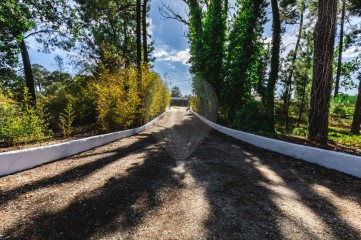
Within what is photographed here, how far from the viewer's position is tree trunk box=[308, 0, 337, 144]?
22.1 feet

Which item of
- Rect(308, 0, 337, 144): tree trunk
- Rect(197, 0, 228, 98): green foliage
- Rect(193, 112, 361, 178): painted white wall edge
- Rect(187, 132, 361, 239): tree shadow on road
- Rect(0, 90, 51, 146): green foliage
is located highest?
Rect(197, 0, 228, 98): green foliage

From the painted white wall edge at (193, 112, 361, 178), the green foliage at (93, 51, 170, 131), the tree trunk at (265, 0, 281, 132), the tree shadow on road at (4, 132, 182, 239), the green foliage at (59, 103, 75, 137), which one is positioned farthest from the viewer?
the tree trunk at (265, 0, 281, 132)

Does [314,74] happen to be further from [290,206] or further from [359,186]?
[290,206]

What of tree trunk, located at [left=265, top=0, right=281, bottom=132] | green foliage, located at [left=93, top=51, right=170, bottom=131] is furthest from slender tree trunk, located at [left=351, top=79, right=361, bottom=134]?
green foliage, located at [left=93, top=51, right=170, bottom=131]

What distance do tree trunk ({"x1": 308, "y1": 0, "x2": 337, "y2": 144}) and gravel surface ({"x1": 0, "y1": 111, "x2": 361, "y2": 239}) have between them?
267cm

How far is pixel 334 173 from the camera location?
4582 mm

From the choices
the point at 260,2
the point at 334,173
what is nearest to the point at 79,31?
the point at 260,2

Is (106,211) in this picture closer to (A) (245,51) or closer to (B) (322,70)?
(B) (322,70)

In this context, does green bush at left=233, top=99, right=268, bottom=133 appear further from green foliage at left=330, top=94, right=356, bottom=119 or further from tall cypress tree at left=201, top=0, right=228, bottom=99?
green foliage at left=330, top=94, right=356, bottom=119

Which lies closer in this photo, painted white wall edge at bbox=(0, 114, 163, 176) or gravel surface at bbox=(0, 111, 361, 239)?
gravel surface at bbox=(0, 111, 361, 239)

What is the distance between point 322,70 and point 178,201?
22.0ft

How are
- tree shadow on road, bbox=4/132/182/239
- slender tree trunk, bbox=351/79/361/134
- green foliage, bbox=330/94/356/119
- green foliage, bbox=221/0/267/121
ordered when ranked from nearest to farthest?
tree shadow on road, bbox=4/132/182/239 < green foliage, bbox=221/0/267/121 < slender tree trunk, bbox=351/79/361/134 < green foliage, bbox=330/94/356/119

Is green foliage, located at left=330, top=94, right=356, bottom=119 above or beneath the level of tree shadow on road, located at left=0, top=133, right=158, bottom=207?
above

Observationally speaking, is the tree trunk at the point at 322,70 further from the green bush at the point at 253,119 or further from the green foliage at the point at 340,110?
the green foliage at the point at 340,110
